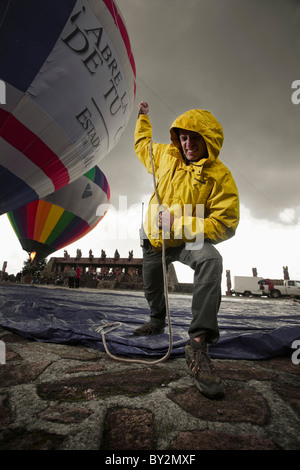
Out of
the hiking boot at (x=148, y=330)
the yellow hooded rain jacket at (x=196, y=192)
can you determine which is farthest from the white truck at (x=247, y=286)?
the yellow hooded rain jacket at (x=196, y=192)

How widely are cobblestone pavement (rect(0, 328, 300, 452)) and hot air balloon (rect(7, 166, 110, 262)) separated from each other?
33.0 ft

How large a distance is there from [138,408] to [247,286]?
2921cm

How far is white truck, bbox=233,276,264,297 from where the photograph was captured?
26531 mm

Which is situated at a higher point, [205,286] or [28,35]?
[28,35]

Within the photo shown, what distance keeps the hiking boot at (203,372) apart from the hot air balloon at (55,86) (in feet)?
16.7

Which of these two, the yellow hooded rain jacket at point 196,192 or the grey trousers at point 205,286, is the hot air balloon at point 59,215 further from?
the grey trousers at point 205,286

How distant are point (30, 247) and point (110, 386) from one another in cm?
1178

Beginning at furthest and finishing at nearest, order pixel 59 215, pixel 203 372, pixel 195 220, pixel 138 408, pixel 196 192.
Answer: pixel 59 215 → pixel 196 192 → pixel 195 220 → pixel 203 372 → pixel 138 408

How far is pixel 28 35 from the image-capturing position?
384 cm

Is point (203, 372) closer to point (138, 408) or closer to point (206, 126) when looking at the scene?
point (138, 408)

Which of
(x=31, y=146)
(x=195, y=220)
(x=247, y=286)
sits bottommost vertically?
(x=247, y=286)

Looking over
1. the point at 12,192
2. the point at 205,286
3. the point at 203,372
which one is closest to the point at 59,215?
the point at 12,192

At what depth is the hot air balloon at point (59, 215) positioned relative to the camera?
34.8 feet

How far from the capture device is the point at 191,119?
1.83m
